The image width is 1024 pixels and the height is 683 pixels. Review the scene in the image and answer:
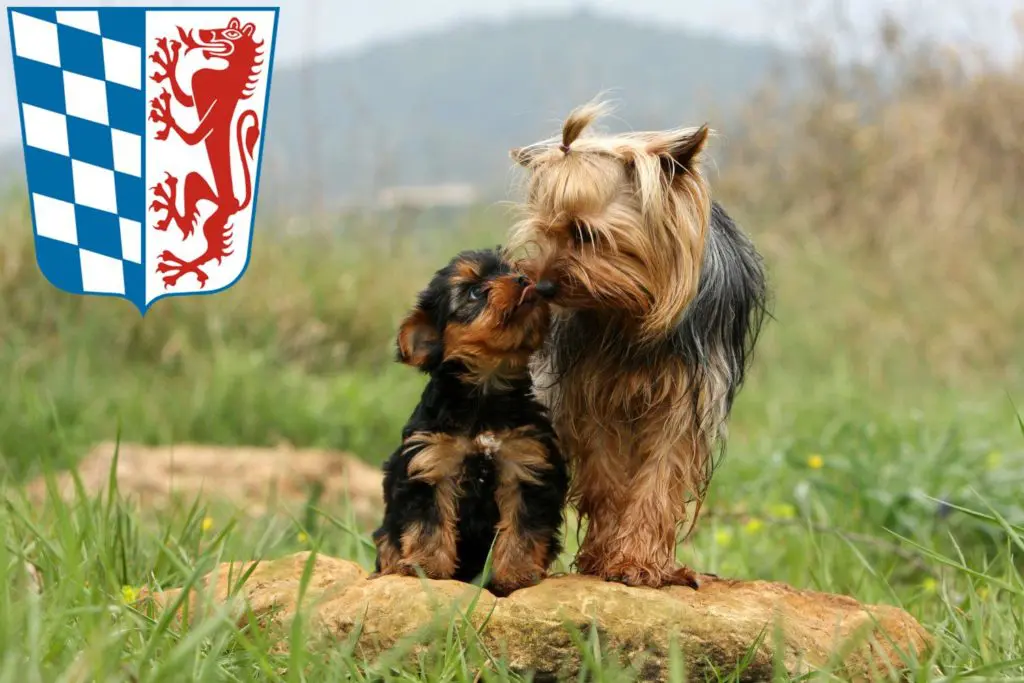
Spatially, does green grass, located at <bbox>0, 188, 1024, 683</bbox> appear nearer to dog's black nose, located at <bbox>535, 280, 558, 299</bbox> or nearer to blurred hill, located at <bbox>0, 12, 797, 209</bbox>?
dog's black nose, located at <bbox>535, 280, 558, 299</bbox>

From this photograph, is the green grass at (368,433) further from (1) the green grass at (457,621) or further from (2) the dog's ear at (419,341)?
(2) the dog's ear at (419,341)

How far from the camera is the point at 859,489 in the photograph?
6.93 metres

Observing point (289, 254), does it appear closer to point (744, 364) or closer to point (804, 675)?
point (744, 364)

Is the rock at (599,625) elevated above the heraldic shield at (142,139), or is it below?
below

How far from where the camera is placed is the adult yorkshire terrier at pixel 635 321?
3.92 meters

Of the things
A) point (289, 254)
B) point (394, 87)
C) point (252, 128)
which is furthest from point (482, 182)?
point (252, 128)

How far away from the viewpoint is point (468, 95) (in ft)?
80.9

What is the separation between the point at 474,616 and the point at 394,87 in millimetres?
20475

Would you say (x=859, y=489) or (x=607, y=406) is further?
(x=859, y=489)

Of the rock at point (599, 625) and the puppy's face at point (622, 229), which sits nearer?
the rock at point (599, 625)

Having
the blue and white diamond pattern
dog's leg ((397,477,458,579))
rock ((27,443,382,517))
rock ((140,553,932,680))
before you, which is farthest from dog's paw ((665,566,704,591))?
rock ((27,443,382,517))

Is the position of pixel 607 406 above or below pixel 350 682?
above

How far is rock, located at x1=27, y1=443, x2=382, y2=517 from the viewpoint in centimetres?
740

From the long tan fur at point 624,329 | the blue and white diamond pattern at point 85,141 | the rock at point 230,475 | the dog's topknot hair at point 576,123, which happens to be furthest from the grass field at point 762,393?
the dog's topknot hair at point 576,123
